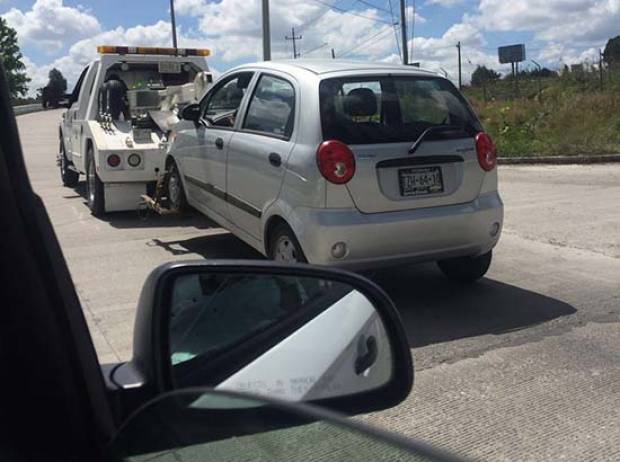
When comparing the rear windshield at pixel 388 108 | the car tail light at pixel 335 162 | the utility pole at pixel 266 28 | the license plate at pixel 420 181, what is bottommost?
the license plate at pixel 420 181

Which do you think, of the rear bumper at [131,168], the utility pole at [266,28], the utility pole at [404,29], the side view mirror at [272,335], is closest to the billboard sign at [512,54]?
the utility pole at [404,29]

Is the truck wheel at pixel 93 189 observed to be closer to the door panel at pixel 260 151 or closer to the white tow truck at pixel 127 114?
the white tow truck at pixel 127 114

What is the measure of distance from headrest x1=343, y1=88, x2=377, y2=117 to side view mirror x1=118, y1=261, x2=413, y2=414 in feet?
11.1

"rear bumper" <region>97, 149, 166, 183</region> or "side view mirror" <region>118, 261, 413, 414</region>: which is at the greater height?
"rear bumper" <region>97, 149, 166, 183</region>

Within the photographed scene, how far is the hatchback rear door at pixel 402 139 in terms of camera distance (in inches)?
204

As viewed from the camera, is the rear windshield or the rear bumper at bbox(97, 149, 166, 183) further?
the rear bumper at bbox(97, 149, 166, 183)

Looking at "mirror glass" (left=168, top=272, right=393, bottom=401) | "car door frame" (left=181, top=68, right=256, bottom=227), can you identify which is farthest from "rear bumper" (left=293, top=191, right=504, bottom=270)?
"mirror glass" (left=168, top=272, right=393, bottom=401)

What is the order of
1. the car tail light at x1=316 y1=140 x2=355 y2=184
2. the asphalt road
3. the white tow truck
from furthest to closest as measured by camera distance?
the white tow truck < the car tail light at x1=316 y1=140 x2=355 y2=184 < the asphalt road

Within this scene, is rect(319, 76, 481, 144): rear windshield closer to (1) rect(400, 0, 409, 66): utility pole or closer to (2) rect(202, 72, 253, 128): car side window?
(2) rect(202, 72, 253, 128): car side window

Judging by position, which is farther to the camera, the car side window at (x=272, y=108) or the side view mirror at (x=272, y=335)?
the car side window at (x=272, y=108)

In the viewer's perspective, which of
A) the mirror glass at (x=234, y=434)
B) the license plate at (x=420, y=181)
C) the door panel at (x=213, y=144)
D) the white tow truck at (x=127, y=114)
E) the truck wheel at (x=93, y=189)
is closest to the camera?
the mirror glass at (x=234, y=434)

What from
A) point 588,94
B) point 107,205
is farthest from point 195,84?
point 588,94

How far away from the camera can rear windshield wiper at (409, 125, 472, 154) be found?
5.30 metres

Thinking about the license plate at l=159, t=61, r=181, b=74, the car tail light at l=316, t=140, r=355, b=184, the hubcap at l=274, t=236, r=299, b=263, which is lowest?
the hubcap at l=274, t=236, r=299, b=263
